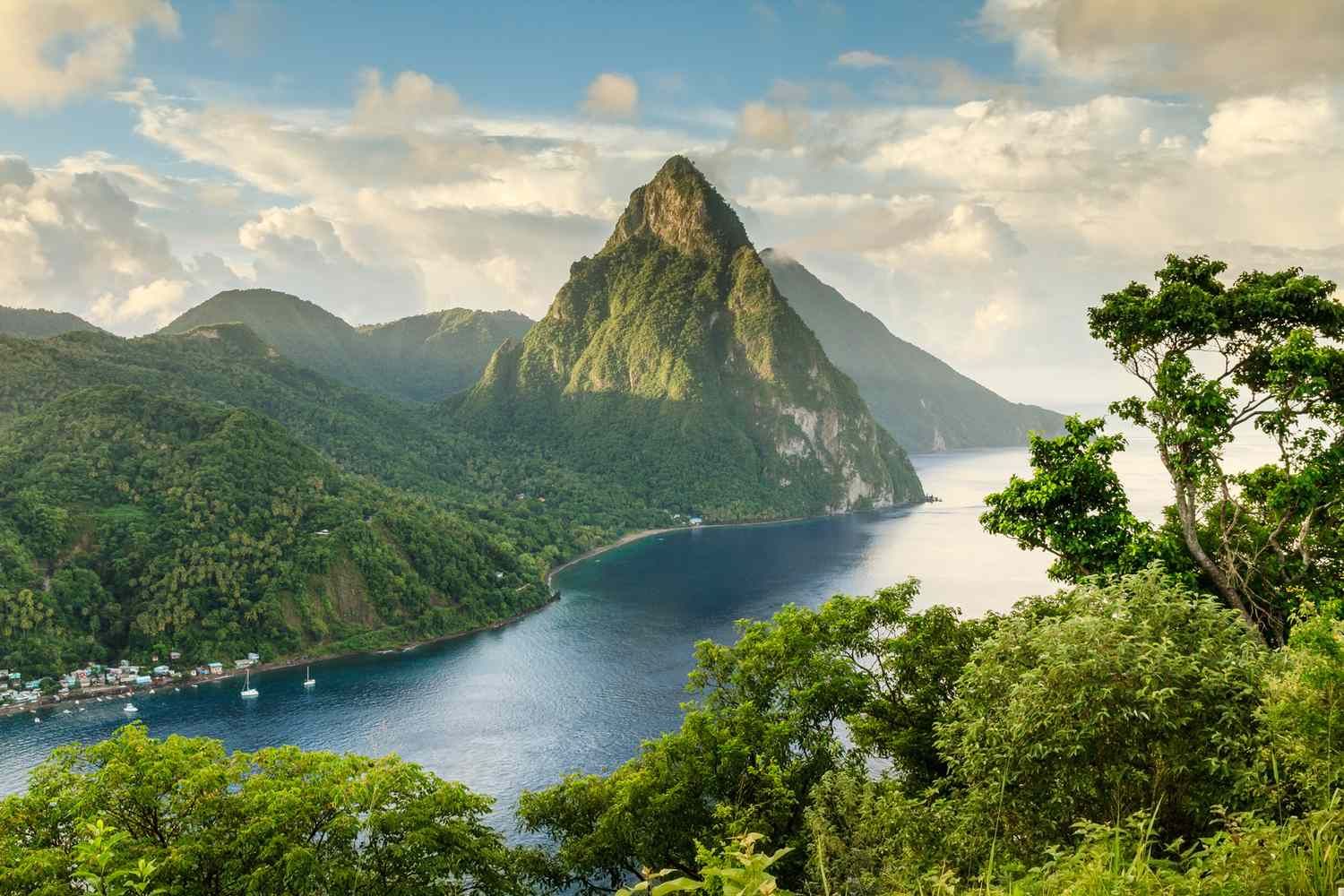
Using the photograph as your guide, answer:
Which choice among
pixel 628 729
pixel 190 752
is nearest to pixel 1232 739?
pixel 190 752

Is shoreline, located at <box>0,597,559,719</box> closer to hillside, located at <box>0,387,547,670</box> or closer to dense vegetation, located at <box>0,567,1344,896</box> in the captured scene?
hillside, located at <box>0,387,547,670</box>

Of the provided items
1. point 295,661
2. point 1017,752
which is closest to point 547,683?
point 295,661

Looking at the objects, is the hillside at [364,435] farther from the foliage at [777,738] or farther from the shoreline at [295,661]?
the foliage at [777,738]

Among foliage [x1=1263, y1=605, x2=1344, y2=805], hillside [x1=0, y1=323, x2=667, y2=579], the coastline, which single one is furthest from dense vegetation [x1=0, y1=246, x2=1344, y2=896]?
hillside [x1=0, y1=323, x2=667, y2=579]

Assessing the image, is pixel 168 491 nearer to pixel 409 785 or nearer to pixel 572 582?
pixel 572 582

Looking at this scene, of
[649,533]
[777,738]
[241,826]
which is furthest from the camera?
[649,533]

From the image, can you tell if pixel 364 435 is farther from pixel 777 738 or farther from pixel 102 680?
pixel 777 738
